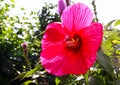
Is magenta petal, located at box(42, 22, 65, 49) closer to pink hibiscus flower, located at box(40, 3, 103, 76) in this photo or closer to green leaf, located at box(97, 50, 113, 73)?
pink hibiscus flower, located at box(40, 3, 103, 76)

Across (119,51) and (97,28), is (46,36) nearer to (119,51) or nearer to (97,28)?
(97,28)

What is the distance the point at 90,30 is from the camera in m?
0.96

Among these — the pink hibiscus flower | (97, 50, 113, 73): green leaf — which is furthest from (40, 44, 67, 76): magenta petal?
(97, 50, 113, 73): green leaf

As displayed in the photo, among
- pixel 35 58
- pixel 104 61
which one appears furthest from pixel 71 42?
pixel 35 58

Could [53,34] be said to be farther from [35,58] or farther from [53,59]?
[35,58]

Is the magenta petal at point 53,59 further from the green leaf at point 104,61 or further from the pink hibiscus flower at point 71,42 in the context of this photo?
the green leaf at point 104,61

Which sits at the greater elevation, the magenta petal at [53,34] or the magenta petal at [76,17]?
the magenta petal at [76,17]

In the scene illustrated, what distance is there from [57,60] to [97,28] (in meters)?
0.16

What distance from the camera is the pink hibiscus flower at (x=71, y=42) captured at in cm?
95

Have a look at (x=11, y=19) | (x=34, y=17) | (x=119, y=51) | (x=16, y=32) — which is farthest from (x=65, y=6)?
(x=34, y=17)

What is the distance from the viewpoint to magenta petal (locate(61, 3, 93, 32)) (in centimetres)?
95

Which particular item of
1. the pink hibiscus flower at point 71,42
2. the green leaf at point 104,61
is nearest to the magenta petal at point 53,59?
the pink hibiscus flower at point 71,42

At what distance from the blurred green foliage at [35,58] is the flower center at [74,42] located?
65 mm

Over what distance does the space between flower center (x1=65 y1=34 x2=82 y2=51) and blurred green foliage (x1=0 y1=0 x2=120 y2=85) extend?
7 centimetres
